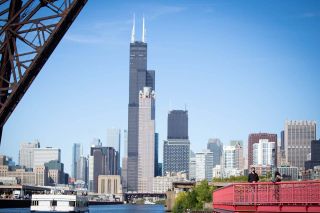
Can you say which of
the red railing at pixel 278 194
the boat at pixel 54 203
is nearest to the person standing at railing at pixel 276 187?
the red railing at pixel 278 194

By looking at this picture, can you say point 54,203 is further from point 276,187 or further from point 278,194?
point 278,194

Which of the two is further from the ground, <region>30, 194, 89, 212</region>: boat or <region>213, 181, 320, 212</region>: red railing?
<region>213, 181, 320, 212</region>: red railing

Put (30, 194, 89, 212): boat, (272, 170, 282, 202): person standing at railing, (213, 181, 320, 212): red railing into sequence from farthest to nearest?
(30, 194, 89, 212): boat, (272, 170, 282, 202): person standing at railing, (213, 181, 320, 212): red railing

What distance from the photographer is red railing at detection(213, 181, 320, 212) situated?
70.0ft

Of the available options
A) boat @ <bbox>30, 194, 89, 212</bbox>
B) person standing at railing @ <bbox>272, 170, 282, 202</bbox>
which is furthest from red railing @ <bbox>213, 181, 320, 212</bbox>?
boat @ <bbox>30, 194, 89, 212</bbox>

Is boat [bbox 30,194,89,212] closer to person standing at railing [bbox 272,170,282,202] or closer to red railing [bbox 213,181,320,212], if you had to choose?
red railing [bbox 213,181,320,212]

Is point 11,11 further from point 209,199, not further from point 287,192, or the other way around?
point 209,199

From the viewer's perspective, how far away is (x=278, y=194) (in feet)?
74.9

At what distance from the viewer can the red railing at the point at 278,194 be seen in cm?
2133

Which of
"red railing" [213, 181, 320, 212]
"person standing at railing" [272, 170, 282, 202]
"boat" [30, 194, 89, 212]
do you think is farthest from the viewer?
"boat" [30, 194, 89, 212]

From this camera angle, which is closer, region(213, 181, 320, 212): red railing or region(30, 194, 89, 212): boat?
region(213, 181, 320, 212): red railing

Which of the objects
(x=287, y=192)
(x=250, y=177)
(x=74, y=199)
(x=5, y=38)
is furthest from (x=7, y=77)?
(x=74, y=199)

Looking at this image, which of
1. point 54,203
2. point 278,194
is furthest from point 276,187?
point 54,203

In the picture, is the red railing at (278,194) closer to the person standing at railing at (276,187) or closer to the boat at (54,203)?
the person standing at railing at (276,187)
